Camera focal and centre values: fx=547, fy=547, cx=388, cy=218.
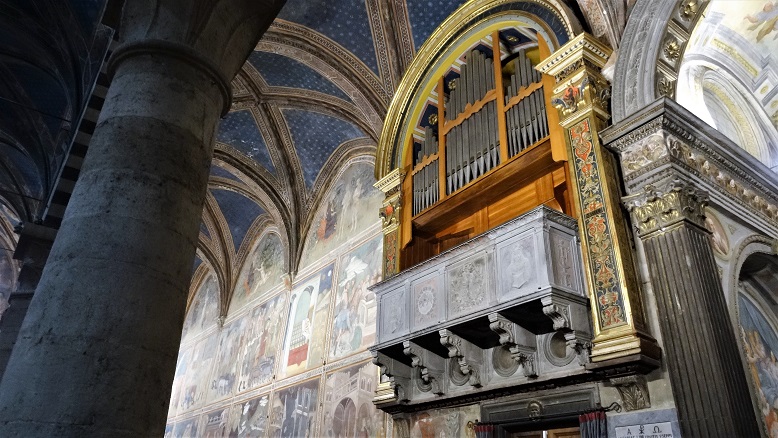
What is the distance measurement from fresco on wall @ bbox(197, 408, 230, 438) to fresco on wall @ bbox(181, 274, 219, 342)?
10.6ft

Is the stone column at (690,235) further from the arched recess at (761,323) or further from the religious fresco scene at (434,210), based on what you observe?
the arched recess at (761,323)

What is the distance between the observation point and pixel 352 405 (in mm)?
9242

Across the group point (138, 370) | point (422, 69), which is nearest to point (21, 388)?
point (138, 370)

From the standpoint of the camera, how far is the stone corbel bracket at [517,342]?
5.70 metres

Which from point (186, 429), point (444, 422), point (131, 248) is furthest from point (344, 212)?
point (131, 248)

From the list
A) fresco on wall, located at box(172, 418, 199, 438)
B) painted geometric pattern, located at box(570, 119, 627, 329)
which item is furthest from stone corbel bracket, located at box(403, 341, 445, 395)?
A: fresco on wall, located at box(172, 418, 199, 438)

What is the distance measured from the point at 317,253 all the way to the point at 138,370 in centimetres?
1001

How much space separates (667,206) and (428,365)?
3355mm

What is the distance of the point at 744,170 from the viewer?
20.5 ft

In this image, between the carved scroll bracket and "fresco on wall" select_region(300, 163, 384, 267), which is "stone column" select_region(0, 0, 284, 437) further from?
"fresco on wall" select_region(300, 163, 384, 267)

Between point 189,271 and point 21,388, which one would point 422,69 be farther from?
point 21,388

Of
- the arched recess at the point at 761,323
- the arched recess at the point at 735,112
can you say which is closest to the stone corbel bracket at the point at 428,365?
the arched recess at the point at 761,323

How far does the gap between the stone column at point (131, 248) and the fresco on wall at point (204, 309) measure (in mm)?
14217

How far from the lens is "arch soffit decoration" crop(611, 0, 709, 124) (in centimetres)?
586
